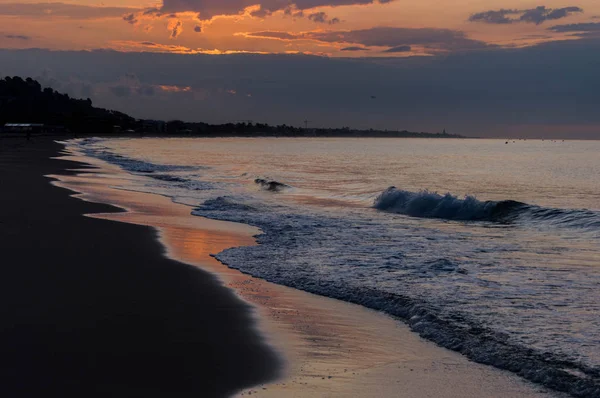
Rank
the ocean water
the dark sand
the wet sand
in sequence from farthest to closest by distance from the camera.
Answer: the ocean water
the wet sand
the dark sand

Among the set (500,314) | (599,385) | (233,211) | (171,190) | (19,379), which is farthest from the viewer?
(171,190)

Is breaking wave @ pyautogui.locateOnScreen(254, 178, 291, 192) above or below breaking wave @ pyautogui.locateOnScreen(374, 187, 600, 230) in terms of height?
below

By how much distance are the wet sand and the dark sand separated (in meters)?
0.34

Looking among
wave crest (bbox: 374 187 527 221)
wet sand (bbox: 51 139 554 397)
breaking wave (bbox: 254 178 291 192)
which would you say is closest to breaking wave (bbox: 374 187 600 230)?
wave crest (bbox: 374 187 527 221)

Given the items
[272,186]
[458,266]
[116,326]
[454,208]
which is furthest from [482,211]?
[116,326]

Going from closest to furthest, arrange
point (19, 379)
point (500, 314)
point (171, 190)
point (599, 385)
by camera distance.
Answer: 1. point (19, 379)
2. point (599, 385)
3. point (500, 314)
4. point (171, 190)

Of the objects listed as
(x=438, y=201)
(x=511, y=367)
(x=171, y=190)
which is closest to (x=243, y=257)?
(x=511, y=367)

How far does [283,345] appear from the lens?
26.6 feet

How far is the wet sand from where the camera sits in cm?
671

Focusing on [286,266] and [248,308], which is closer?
[248,308]

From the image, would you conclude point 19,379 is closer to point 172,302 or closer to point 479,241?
point 172,302

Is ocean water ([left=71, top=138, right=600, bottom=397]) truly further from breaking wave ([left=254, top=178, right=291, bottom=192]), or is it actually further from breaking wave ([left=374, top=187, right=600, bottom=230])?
breaking wave ([left=254, top=178, right=291, bottom=192])

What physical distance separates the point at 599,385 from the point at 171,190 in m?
27.0

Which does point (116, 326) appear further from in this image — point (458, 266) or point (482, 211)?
point (482, 211)
